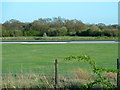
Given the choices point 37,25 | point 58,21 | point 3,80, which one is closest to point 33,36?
point 37,25

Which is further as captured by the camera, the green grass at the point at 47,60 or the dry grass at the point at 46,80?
the green grass at the point at 47,60

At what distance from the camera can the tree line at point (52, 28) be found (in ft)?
104

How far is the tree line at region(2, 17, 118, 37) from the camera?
104 feet

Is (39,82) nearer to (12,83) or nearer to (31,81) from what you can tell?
(31,81)

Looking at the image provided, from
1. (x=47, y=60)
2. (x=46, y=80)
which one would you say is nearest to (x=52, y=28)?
(x=47, y=60)

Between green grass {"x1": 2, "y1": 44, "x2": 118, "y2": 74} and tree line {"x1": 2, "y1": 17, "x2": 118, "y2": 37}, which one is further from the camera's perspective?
tree line {"x1": 2, "y1": 17, "x2": 118, "y2": 37}

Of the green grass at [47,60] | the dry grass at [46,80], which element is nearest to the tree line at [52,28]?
the green grass at [47,60]

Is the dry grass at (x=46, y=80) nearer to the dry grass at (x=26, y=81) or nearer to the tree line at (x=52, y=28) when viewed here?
the dry grass at (x=26, y=81)

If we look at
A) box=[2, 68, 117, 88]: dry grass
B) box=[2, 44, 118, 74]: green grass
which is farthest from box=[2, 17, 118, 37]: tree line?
box=[2, 68, 117, 88]: dry grass

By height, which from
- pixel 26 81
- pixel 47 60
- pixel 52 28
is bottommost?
pixel 47 60

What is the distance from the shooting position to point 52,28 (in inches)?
1357

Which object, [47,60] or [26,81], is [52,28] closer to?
[47,60]

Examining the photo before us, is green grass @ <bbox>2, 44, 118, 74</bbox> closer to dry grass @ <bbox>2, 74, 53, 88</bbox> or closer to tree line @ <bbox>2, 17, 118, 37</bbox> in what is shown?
dry grass @ <bbox>2, 74, 53, 88</bbox>

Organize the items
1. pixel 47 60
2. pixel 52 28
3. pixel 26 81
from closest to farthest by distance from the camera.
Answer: pixel 26 81 < pixel 47 60 < pixel 52 28
